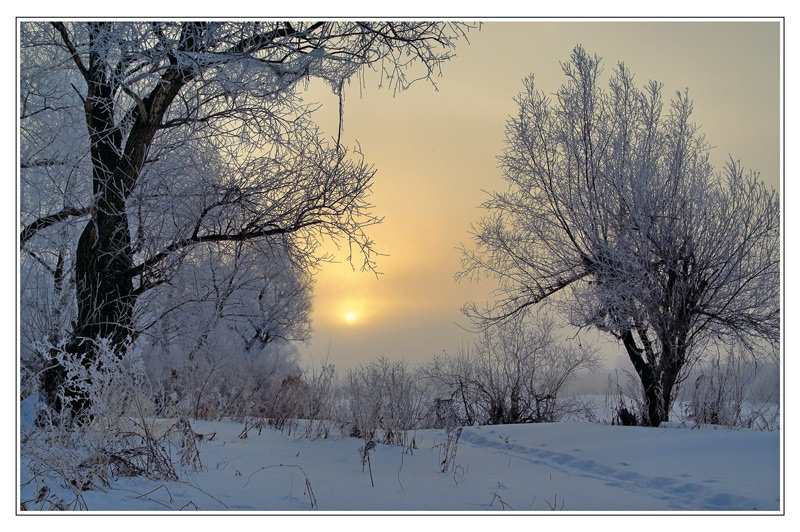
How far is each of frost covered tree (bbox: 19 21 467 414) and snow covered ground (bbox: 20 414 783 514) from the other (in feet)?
6.04

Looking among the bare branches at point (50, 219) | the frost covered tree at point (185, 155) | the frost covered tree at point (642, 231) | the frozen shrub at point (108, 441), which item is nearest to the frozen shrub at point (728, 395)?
the frost covered tree at point (642, 231)

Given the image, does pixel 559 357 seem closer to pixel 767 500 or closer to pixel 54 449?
pixel 767 500

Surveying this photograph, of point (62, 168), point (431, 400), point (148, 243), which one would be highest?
point (62, 168)

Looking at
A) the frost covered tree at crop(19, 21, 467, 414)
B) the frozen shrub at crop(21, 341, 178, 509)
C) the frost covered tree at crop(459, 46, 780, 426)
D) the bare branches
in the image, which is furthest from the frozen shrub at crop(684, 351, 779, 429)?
the bare branches

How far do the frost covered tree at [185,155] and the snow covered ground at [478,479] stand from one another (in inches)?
72.4

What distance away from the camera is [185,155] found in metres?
7.20

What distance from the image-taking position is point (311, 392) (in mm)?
7266

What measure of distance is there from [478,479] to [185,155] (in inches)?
204

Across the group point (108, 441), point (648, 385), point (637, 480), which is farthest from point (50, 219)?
point (648, 385)

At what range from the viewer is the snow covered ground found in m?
3.67

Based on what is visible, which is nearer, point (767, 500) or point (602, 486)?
point (767, 500)

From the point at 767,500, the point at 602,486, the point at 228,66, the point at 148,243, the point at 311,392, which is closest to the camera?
the point at 767,500
